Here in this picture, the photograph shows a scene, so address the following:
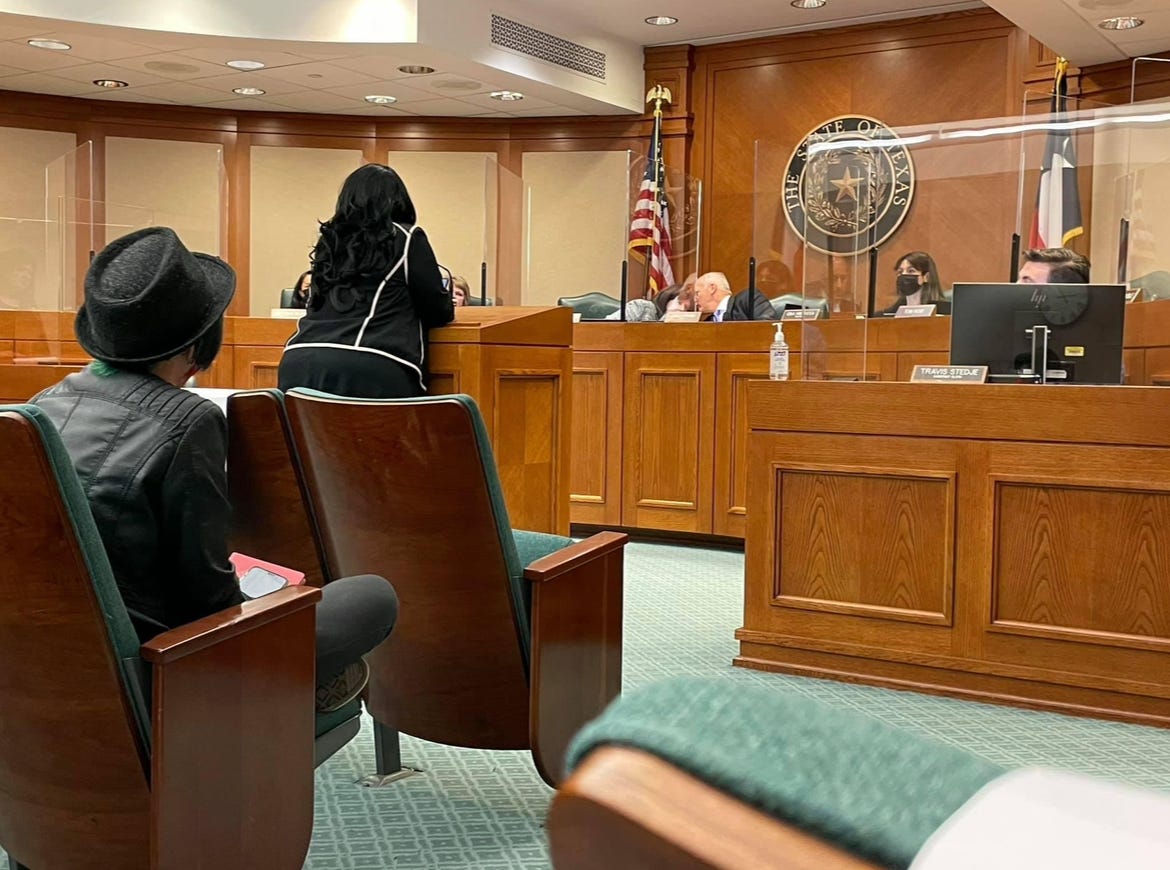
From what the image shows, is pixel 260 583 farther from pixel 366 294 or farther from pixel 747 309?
pixel 747 309

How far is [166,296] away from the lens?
1.67m

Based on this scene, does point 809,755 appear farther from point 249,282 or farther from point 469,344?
point 249,282

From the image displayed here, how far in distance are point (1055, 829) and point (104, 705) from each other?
1.35 meters

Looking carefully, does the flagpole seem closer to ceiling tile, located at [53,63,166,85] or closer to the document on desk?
ceiling tile, located at [53,63,166,85]

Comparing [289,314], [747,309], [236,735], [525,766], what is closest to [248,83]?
[289,314]

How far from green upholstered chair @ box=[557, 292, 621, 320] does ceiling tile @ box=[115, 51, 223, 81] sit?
2787 millimetres

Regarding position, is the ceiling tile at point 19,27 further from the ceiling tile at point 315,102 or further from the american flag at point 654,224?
the american flag at point 654,224

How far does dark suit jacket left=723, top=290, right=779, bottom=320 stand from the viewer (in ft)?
19.9

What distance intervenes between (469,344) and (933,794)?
126 inches

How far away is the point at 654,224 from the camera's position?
319 inches

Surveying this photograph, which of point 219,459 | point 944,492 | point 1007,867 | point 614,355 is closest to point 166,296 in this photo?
point 219,459

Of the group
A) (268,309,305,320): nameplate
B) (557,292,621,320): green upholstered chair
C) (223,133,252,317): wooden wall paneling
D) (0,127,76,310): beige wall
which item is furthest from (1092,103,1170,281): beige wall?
(223,133,252,317): wooden wall paneling

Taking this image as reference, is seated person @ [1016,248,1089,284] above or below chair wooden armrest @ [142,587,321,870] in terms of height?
above

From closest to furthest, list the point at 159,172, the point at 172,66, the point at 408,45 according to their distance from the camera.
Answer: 1. the point at 408,45
2. the point at 172,66
3. the point at 159,172
